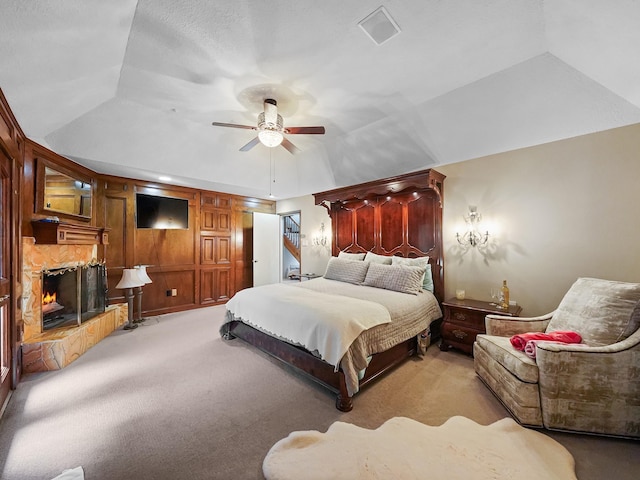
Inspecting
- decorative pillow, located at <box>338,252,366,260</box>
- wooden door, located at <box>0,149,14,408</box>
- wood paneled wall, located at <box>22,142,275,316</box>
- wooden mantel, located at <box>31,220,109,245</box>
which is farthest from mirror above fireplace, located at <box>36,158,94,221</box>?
decorative pillow, located at <box>338,252,366,260</box>

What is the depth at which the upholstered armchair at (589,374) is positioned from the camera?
5.65ft

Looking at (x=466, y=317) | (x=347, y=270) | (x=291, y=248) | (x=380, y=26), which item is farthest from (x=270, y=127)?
(x=291, y=248)

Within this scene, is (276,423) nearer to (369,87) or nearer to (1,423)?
(1,423)

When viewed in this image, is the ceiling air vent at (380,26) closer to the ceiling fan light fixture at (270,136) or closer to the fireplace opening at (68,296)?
the ceiling fan light fixture at (270,136)

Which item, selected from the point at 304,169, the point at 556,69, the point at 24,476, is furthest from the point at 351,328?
the point at 304,169

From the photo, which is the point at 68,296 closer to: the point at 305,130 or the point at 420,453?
the point at 305,130

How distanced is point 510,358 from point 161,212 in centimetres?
566

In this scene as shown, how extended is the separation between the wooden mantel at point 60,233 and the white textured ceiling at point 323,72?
1016 millimetres

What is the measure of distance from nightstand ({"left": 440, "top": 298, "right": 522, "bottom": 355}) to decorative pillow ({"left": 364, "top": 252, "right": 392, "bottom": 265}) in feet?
3.58

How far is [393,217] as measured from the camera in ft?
13.9

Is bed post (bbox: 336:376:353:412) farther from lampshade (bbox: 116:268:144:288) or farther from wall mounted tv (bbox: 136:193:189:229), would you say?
wall mounted tv (bbox: 136:193:189:229)

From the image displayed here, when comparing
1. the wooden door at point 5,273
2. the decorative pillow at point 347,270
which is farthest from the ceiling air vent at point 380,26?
the wooden door at point 5,273

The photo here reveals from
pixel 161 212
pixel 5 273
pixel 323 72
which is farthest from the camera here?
pixel 161 212

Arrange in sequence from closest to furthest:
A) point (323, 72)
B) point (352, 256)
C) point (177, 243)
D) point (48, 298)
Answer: point (323, 72) → point (48, 298) → point (352, 256) → point (177, 243)
